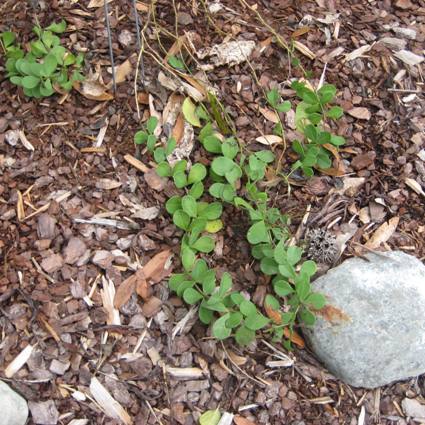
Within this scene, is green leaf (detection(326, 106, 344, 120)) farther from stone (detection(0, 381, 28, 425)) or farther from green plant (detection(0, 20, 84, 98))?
stone (detection(0, 381, 28, 425))

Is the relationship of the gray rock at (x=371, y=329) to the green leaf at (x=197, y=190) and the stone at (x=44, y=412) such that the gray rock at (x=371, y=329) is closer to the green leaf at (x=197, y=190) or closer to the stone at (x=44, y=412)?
the green leaf at (x=197, y=190)

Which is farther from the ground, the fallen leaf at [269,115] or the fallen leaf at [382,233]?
the fallen leaf at [269,115]

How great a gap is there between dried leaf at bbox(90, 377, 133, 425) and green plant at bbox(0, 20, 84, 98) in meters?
0.99

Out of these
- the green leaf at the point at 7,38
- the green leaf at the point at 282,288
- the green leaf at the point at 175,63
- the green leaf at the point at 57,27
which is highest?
the green leaf at the point at 57,27

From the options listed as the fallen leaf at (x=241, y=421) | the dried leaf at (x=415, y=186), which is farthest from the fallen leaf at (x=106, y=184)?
the dried leaf at (x=415, y=186)

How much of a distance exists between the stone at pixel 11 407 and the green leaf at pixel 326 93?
1338 mm

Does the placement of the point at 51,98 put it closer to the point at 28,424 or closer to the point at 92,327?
the point at 92,327

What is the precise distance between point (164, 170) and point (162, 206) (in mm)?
116

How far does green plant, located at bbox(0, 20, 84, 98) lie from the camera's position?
2.30m

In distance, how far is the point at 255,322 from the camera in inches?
79.5

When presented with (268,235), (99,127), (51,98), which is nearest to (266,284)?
(268,235)

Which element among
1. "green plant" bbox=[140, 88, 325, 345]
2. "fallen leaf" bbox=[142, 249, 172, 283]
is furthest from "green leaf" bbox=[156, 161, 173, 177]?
"fallen leaf" bbox=[142, 249, 172, 283]

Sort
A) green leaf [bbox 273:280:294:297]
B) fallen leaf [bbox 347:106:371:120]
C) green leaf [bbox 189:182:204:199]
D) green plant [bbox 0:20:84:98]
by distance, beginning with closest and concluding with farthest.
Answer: green leaf [bbox 273:280:294:297] < green leaf [bbox 189:182:204:199] < green plant [bbox 0:20:84:98] < fallen leaf [bbox 347:106:371:120]

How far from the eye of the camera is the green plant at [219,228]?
80.6 inches
